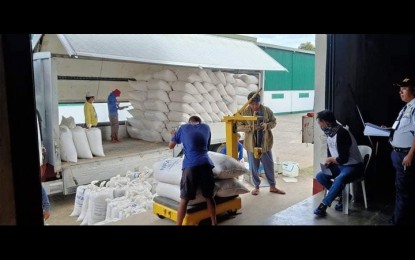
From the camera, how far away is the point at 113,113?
701cm

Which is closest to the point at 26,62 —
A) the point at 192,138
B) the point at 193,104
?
the point at 192,138

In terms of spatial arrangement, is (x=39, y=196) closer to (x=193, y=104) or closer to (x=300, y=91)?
(x=193, y=104)

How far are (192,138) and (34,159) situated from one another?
1438 mm

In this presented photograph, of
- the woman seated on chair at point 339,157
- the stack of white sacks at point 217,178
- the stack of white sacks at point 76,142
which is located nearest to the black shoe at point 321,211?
the woman seated on chair at point 339,157

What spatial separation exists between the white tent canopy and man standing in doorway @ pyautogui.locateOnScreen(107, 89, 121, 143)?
53.7 inches

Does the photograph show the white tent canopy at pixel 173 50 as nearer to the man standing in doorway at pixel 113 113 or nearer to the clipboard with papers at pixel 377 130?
the man standing in doorway at pixel 113 113

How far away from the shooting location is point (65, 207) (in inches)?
210

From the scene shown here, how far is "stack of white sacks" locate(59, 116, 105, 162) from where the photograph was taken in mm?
5086

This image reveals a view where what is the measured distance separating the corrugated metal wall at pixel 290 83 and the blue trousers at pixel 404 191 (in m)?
11.5

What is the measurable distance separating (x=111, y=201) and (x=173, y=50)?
307 centimetres

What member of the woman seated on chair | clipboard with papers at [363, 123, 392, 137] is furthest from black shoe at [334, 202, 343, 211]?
clipboard with papers at [363, 123, 392, 137]

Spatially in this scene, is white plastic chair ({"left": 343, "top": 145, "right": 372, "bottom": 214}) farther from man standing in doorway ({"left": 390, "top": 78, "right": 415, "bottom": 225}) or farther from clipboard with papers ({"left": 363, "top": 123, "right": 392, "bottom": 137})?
man standing in doorway ({"left": 390, "top": 78, "right": 415, "bottom": 225})

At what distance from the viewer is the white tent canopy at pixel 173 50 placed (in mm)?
5125

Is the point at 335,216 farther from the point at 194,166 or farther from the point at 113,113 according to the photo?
the point at 113,113
